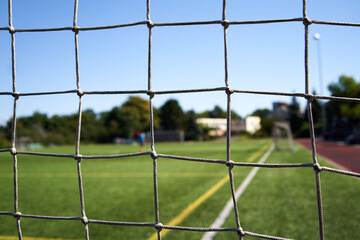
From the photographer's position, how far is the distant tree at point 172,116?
50.1 m

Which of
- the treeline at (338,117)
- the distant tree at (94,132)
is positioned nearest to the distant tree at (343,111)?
the treeline at (338,117)

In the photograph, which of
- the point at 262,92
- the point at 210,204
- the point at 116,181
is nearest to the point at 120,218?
the point at 210,204

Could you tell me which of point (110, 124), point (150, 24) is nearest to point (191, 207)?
point (150, 24)

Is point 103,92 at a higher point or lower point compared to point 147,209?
higher

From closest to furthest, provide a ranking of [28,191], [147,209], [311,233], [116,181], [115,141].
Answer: [311,233], [147,209], [28,191], [116,181], [115,141]

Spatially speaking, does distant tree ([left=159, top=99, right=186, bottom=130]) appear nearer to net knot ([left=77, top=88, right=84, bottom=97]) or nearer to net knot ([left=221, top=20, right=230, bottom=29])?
net knot ([left=77, top=88, right=84, bottom=97])

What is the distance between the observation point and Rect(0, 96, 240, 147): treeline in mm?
37281

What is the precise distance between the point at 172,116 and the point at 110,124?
12.1m

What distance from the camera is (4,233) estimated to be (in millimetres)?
3268

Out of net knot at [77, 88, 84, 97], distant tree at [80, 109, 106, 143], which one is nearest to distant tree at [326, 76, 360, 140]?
distant tree at [80, 109, 106, 143]

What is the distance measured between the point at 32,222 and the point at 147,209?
52.3 inches

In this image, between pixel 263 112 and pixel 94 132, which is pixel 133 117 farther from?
pixel 263 112

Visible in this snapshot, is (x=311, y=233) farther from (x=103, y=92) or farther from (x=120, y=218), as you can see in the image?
(x=103, y=92)

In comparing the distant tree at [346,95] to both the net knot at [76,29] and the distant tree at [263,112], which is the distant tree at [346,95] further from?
the net knot at [76,29]
